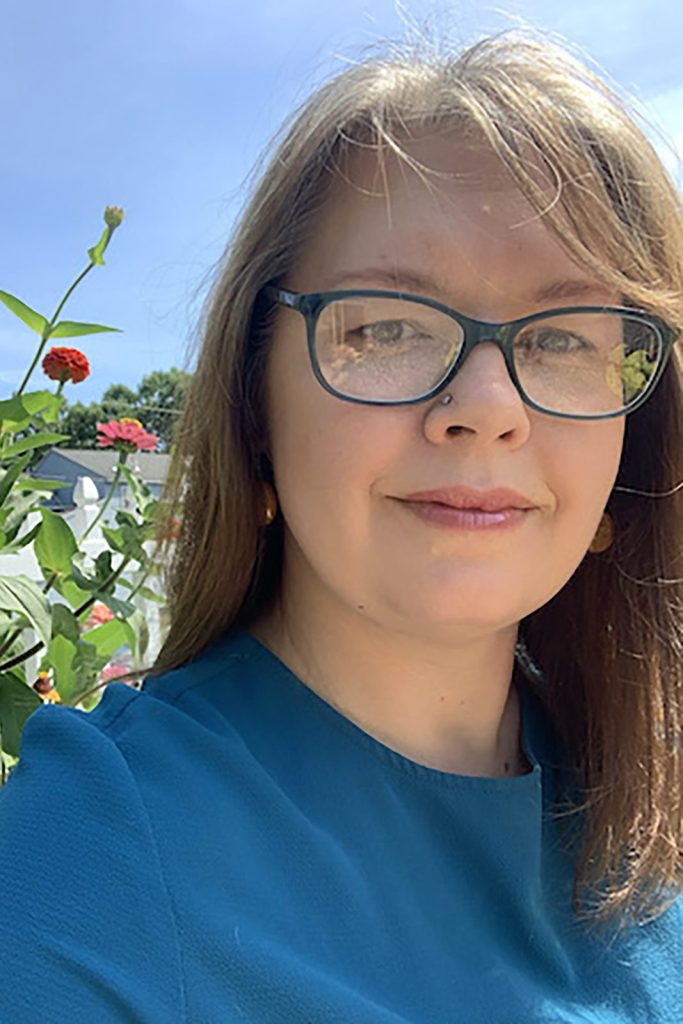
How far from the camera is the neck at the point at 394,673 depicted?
0.88 metres

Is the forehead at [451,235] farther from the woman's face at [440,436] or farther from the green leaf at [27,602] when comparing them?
the green leaf at [27,602]

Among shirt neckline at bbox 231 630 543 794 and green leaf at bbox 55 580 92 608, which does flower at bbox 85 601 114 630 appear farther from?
shirt neckline at bbox 231 630 543 794

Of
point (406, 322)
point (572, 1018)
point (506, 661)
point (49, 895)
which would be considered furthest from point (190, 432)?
point (572, 1018)

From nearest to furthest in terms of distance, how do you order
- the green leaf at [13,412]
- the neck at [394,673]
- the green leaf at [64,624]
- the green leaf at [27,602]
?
the neck at [394,673], the green leaf at [27,602], the green leaf at [64,624], the green leaf at [13,412]

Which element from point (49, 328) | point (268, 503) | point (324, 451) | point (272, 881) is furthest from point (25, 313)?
point (272, 881)

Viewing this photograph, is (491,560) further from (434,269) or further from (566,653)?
(566,653)

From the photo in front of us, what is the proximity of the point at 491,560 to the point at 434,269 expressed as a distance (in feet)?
0.86

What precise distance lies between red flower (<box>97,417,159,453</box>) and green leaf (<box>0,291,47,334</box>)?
355 mm

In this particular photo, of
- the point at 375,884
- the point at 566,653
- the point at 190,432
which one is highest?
the point at 190,432

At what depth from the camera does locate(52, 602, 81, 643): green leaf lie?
1.44 metres

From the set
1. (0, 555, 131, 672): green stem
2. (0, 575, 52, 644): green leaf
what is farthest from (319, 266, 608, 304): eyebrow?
(0, 555, 131, 672): green stem

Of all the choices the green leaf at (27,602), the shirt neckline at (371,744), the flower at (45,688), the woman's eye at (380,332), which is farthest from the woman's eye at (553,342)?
the flower at (45,688)

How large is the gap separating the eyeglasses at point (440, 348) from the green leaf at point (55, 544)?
79 centimetres

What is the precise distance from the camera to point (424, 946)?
729mm
